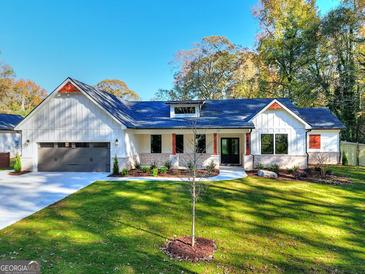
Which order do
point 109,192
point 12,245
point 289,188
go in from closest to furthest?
point 12,245 < point 109,192 < point 289,188

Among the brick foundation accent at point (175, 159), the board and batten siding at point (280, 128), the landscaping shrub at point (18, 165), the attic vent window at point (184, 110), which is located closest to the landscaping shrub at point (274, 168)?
the board and batten siding at point (280, 128)

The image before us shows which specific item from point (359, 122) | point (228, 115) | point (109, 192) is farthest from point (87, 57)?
point (359, 122)

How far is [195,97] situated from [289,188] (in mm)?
25747

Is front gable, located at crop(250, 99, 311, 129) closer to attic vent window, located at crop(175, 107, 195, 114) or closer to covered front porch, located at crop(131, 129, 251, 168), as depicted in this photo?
covered front porch, located at crop(131, 129, 251, 168)

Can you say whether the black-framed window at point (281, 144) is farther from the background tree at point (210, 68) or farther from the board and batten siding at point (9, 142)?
the board and batten siding at point (9, 142)

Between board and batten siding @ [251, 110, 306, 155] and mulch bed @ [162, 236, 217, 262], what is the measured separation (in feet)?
39.0

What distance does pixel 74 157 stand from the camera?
1670cm

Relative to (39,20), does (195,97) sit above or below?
→ below

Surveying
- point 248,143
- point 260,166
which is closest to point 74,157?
point 248,143

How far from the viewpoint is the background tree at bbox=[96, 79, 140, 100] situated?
1909 inches

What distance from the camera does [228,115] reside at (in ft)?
62.2

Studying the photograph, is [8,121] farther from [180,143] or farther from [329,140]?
[329,140]

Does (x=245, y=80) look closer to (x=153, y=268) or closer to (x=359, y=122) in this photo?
(x=359, y=122)

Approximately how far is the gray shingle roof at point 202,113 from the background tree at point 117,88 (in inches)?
1104
